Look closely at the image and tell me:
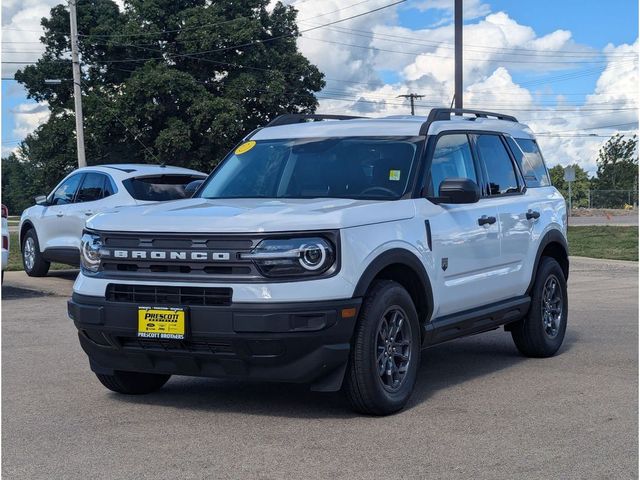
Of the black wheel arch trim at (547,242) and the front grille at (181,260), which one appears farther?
the black wheel arch trim at (547,242)

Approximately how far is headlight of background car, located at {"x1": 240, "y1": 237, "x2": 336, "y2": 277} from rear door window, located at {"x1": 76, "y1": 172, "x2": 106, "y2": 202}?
28.4ft

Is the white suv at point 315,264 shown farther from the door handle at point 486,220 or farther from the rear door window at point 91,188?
the rear door window at point 91,188

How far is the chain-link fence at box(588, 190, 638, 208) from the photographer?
73062mm

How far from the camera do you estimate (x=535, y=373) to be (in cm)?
774

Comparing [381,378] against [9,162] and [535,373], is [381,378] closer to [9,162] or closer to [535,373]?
[535,373]

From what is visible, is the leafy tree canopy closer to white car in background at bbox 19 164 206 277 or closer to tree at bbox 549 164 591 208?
tree at bbox 549 164 591 208

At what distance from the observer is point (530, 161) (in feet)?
29.0

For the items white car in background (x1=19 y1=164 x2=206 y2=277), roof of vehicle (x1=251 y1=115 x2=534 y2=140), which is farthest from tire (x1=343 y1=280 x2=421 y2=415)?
white car in background (x1=19 y1=164 x2=206 y2=277)

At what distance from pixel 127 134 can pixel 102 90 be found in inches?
108

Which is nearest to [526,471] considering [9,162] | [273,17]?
[273,17]

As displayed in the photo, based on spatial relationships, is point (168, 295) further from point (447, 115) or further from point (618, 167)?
point (618, 167)

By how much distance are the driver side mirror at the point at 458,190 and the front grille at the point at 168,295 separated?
187 cm

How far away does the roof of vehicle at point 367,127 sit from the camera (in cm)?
733

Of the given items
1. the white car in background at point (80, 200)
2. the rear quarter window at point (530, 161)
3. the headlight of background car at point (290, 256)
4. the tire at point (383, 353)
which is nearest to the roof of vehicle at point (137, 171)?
the white car in background at point (80, 200)
